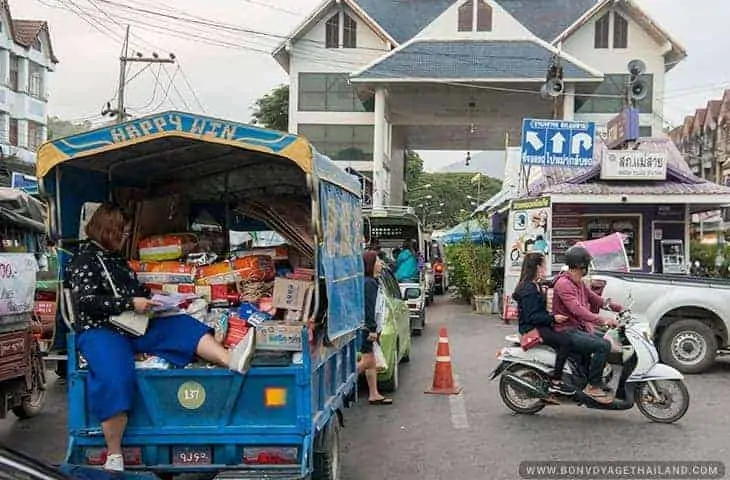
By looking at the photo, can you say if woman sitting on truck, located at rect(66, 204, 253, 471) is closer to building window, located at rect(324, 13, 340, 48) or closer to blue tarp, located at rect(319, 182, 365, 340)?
blue tarp, located at rect(319, 182, 365, 340)

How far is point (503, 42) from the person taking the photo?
123 feet

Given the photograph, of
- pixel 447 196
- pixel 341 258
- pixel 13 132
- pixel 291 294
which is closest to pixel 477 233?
pixel 341 258

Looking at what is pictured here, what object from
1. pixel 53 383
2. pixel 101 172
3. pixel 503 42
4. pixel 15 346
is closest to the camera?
pixel 101 172

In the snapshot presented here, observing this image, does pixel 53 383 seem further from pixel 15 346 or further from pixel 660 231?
pixel 660 231

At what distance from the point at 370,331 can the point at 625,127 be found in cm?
1350

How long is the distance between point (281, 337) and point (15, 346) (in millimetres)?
3470

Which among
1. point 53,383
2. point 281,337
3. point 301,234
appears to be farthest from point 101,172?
point 53,383

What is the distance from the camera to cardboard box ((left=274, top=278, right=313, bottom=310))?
18.3 feet

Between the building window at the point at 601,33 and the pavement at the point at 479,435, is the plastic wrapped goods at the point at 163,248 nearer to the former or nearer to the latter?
→ the pavement at the point at 479,435

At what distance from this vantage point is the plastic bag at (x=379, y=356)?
9.25 meters

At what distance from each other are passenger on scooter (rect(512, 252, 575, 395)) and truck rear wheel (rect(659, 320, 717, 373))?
3.71 meters

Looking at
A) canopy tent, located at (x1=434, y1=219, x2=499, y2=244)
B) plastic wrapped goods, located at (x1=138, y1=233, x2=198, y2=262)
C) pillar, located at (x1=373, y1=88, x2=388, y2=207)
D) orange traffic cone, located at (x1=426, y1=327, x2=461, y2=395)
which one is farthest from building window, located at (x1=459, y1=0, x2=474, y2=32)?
plastic wrapped goods, located at (x1=138, y1=233, x2=198, y2=262)

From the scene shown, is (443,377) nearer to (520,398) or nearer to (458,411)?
(458,411)

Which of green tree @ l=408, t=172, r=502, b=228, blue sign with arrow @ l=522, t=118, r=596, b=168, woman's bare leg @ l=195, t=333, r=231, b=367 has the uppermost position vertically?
green tree @ l=408, t=172, r=502, b=228
